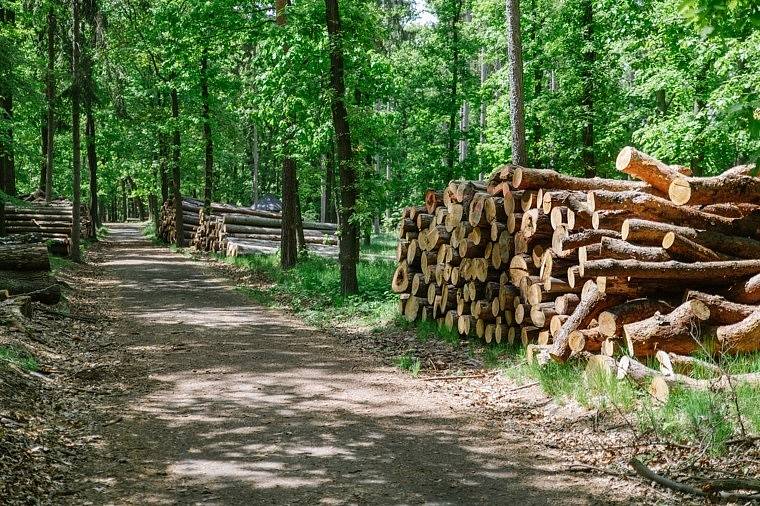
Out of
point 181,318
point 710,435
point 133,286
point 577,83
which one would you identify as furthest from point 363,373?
point 577,83

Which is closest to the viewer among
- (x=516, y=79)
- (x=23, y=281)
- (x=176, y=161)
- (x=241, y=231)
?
(x=23, y=281)

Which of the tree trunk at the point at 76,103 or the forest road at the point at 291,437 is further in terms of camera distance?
the tree trunk at the point at 76,103

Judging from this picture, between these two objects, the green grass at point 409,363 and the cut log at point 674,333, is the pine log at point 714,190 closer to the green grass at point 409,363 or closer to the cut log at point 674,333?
the cut log at point 674,333

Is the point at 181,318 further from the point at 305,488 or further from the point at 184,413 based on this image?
the point at 305,488

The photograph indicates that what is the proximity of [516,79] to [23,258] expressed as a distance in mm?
9054

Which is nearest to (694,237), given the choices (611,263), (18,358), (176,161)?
(611,263)

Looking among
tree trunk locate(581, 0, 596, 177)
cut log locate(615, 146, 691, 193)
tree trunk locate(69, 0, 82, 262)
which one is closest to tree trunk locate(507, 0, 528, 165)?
cut log locate(615, 146, 691, 193)

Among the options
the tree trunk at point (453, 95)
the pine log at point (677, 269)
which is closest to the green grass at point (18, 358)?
the pine log at point (677, 269)

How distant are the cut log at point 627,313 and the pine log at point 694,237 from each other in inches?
28.8

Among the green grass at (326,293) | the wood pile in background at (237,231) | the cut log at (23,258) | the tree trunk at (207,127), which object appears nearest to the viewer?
the cut log at (23,258)

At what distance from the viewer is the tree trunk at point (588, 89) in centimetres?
2065

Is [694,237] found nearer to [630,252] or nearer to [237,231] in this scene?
[630,252]

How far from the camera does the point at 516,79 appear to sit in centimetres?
1154

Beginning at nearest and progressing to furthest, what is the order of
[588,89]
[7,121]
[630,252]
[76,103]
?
[630,252]
[7,121]
[76,103]
[588,89]
